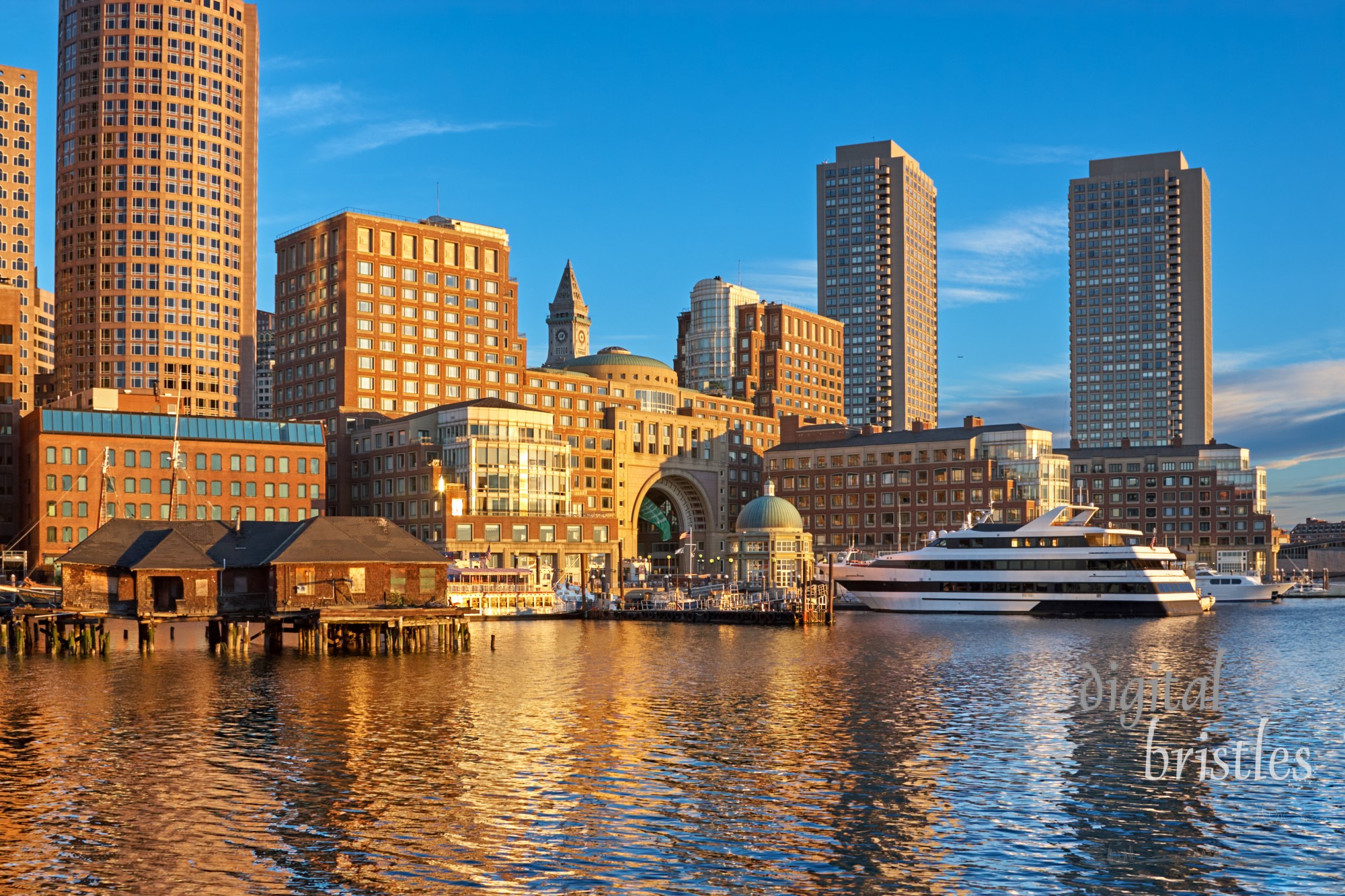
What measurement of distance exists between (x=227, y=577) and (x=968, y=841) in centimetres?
8032

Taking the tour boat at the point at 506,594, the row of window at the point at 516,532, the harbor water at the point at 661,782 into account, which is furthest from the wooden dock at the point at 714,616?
the harbor water at the point at 661,782

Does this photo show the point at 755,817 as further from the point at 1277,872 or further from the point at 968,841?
the point at 1277,872

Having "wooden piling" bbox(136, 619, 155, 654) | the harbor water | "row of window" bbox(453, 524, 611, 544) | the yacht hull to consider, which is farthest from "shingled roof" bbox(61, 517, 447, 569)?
"row of window" bbox(453, 524, 611, 544)

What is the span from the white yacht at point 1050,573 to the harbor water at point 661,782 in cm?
6343

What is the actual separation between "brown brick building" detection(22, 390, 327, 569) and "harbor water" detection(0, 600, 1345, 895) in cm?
8260

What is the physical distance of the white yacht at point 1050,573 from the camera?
149500mm

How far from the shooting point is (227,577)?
350 feet

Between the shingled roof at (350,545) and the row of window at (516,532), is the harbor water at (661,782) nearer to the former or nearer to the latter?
the shingled roof at (350,545)

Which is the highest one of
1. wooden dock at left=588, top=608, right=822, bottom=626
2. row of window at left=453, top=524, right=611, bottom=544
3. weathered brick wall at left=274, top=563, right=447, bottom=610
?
row of window at left=453, top=524, right=611, bottom=544

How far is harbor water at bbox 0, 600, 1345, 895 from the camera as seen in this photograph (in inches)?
1396

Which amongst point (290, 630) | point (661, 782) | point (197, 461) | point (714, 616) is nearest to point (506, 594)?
point (714, 616)

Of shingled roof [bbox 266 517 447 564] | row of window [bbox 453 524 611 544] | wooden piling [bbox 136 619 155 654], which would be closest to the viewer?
wooden piling [bbox 136 619 155 654]

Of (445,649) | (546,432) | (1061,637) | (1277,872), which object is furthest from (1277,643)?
(546,432)

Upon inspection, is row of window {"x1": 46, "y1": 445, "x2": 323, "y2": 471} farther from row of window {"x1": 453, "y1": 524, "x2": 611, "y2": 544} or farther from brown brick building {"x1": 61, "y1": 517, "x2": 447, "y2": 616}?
brown brick building {"x1": 61, "y1": 517, "x2": 447, "y2": 616}
